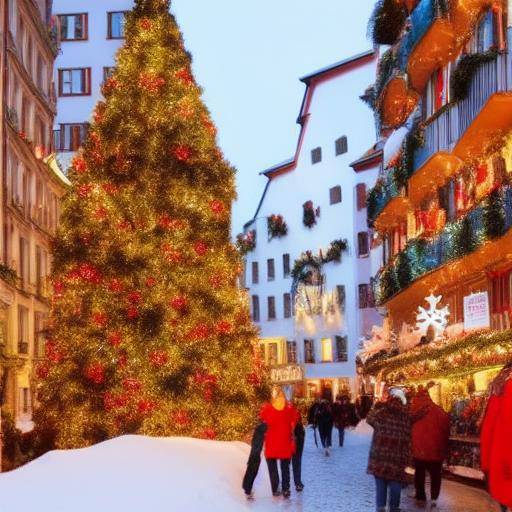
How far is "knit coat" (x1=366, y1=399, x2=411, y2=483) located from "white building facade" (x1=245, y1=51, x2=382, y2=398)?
4892cm

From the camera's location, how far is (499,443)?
9203mm

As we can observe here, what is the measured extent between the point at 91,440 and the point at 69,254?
3.71m

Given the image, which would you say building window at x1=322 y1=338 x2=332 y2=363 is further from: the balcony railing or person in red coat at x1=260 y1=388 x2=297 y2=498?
person in red coat at x1=260 y1=388 x2=297 y2=498

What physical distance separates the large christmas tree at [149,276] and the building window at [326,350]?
4626 cm

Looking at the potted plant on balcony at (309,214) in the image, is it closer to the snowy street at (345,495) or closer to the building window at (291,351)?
the building window at (291,351)

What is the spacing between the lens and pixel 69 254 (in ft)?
78.4

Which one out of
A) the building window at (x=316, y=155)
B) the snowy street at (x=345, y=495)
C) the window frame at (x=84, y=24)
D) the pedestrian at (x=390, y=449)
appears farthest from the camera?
the building window at (x=316, y=155)

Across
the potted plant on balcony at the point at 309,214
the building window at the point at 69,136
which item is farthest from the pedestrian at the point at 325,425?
the potted plant on balcony at the point at 309,214

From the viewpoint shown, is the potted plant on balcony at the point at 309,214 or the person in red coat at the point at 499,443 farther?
the potted plant on balcony at the point at 309,214

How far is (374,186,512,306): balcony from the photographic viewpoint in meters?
24.2

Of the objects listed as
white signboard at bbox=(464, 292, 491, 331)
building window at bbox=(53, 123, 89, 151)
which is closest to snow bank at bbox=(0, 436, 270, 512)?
white signboard at bbox=(464, 292, 491, 331)

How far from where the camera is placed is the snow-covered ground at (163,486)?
14.7m

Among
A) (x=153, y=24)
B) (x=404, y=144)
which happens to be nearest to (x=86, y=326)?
(x=153, y=24)

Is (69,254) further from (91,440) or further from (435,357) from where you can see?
(435,357)
